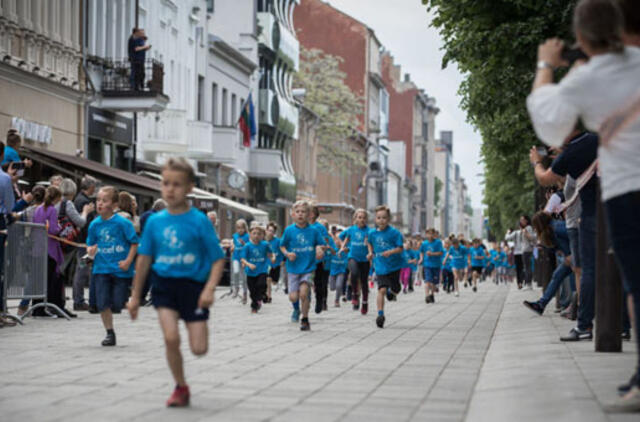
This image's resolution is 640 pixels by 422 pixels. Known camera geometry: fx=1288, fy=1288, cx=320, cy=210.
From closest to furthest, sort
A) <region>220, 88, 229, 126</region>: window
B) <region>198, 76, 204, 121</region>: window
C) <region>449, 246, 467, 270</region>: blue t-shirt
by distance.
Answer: <region>449, 246, 467, 270</region>: blue t-shirt → <region>198, 76, 204, 121</region>: window → <region>220, 88, 229, 126</region>: window

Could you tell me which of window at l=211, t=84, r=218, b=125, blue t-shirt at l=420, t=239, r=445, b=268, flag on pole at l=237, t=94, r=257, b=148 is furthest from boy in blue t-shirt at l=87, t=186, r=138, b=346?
window at l=211, t=84, r=218, b=125

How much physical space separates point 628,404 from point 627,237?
3.07 ft

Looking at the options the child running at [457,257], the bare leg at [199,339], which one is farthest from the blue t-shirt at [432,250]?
the bare leg at [199,339]

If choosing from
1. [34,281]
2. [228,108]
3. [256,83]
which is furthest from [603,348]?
[256,83]

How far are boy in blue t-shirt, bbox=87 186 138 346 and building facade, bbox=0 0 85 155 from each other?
14.1m

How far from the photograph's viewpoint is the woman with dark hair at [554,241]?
15883mm

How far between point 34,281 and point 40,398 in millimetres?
8641

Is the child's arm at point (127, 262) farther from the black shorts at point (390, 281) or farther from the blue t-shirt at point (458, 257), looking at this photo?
the blue t-shirt at point (458, 257)

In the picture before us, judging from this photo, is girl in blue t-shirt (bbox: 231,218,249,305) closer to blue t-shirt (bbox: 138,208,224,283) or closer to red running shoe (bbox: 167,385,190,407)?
blue t-shirt (bbox: 138,208,224,283)

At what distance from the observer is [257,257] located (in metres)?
22.4

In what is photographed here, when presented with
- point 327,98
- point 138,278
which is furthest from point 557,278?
point 327,98

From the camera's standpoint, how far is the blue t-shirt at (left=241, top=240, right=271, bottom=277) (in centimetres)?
2225

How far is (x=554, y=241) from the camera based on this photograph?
16188 millimetres

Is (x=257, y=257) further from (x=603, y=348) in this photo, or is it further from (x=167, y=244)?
(x=167, y=244)
